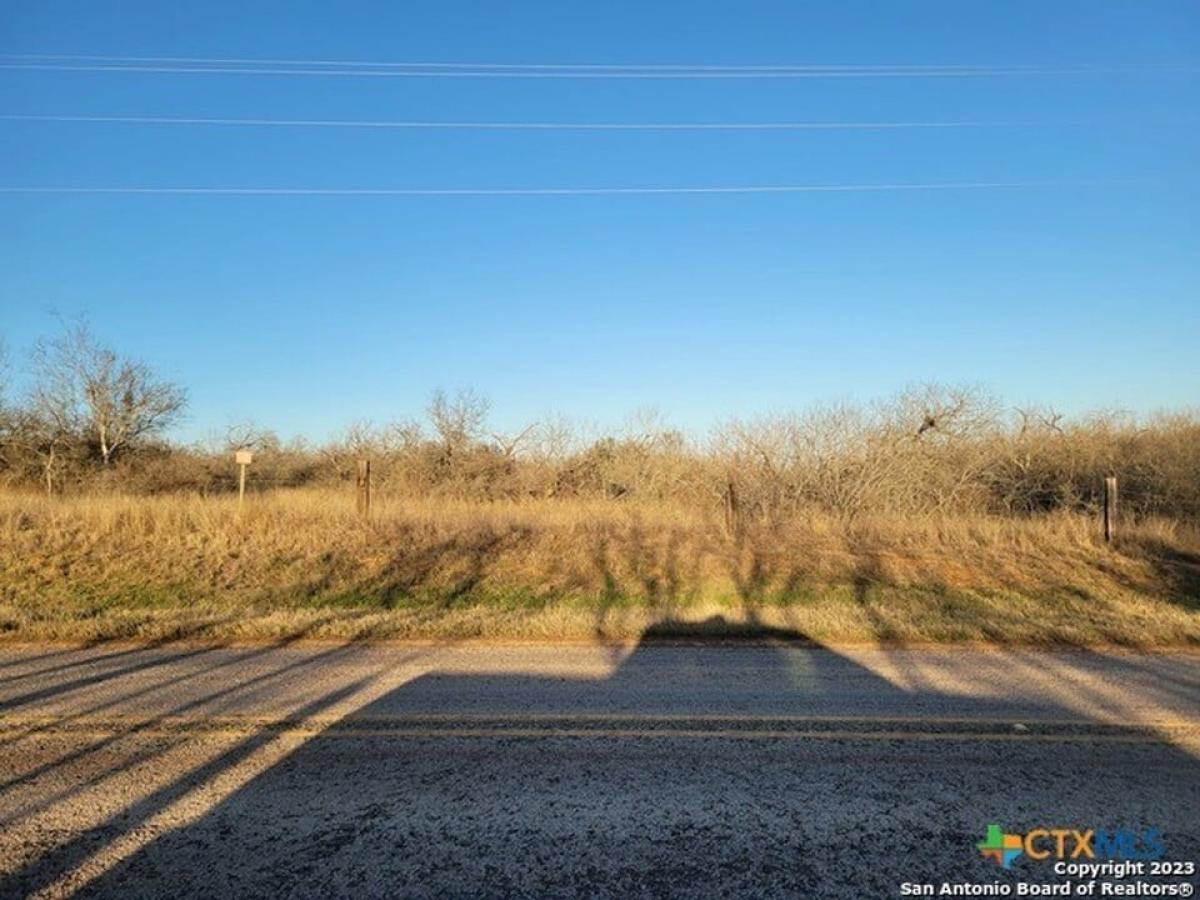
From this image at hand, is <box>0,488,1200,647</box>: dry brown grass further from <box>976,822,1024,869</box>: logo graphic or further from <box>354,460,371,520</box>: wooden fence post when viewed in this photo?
<box>976,822,1024,869</box>: logo graphic

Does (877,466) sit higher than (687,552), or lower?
higher

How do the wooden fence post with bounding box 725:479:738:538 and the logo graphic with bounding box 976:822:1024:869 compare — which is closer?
the logo graphic with bounding box 976:822:1024:869

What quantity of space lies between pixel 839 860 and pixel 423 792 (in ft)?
7.52

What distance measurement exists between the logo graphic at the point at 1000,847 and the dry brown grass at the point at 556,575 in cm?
553

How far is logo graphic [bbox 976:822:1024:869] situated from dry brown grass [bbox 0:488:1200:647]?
5.53m

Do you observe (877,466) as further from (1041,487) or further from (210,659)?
(210,659)

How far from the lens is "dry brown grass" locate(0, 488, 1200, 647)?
9.70m

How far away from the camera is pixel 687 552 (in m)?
15.4

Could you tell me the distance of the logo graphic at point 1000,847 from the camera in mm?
3471

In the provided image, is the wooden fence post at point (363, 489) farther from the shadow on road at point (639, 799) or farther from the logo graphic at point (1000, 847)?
the logo graphic at point (1000, 847)

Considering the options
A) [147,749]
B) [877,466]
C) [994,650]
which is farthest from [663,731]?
[877,466]

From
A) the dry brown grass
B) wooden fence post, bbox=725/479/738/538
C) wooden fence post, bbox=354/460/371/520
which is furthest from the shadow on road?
wooden fence post, bbox=354/460/371/520

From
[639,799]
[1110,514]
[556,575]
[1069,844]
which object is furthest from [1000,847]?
[1110,514]

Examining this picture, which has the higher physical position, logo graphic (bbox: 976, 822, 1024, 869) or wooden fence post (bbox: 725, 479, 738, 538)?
wooden fence post (bbox: 725, 479, 738, 538)
